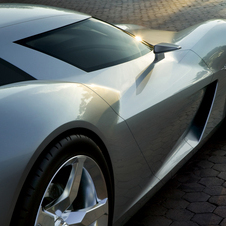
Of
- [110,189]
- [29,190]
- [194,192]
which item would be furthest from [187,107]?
[29,190]

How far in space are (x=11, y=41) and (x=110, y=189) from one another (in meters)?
→ 1.08

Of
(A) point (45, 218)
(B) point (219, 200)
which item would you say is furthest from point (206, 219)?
(A) point (45, 218)

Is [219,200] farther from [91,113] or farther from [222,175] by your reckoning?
[91,113]

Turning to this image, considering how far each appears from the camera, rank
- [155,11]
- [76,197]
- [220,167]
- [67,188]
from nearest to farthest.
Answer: [67,188] < [76,197] < [220,167] < [155,11]

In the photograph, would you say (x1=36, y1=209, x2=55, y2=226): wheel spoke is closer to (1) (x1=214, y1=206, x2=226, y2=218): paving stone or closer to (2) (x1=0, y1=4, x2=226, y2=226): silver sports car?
(2) (x1=0, y1=4, x2=226, y2=226): silver sports car

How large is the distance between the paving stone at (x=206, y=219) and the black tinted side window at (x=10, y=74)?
5.06 feet

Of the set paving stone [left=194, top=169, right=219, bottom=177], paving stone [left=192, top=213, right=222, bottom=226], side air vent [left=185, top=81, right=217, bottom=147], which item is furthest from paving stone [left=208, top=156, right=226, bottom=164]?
paving stone [left=192, top=213, right=222, bottom=226]

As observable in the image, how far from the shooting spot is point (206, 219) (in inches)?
103

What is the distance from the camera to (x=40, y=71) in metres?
2.12

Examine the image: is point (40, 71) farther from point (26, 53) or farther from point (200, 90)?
point (200, 90)

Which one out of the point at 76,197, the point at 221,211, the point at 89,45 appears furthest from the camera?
the point at 221,211

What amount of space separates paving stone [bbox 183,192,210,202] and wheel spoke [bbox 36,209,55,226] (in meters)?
1.53

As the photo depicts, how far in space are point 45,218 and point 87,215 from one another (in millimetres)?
296

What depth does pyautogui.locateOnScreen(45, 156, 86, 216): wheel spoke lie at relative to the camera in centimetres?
174
